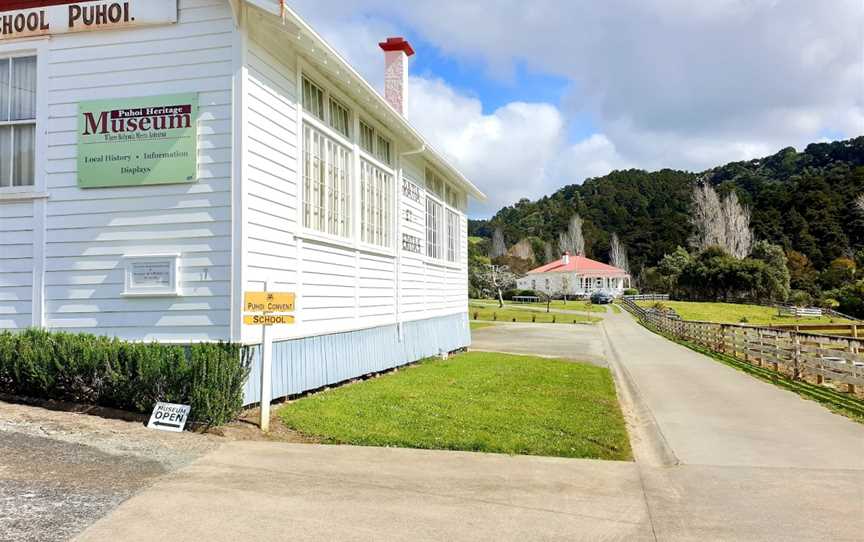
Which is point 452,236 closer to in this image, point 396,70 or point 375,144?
point 396,70

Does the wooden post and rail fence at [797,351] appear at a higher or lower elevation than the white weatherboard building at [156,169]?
lower

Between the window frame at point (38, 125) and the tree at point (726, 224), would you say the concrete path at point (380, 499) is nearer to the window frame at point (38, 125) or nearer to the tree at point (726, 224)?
the window frame at point (38, 125)

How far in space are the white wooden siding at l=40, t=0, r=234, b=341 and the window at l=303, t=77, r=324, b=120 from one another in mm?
2075

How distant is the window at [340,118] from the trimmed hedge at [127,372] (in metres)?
4.85

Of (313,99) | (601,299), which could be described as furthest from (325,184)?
(601,299)

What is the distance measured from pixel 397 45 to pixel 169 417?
37.6 ft

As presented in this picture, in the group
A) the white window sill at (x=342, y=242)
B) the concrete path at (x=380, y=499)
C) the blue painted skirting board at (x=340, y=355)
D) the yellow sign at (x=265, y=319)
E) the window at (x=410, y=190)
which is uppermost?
the window at (x=410, y=190)

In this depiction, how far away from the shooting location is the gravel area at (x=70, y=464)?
A: 182 inches

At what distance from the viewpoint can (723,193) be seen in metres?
101

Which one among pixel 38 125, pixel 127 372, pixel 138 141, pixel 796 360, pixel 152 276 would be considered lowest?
pixel 796 360

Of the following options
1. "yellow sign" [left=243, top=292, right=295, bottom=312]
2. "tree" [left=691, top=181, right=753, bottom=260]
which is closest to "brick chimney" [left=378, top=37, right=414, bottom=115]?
A: "yellow sign" [left=243, top=292, right=295, bottom=312]

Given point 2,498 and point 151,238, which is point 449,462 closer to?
point 2,498

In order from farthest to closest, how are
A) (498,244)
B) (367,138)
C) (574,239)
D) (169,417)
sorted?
(498,244) < (574,239) < (367,138) < (169,417)

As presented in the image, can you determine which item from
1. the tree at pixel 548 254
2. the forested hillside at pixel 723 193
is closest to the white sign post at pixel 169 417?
the forested hillside at pixel 723 193
